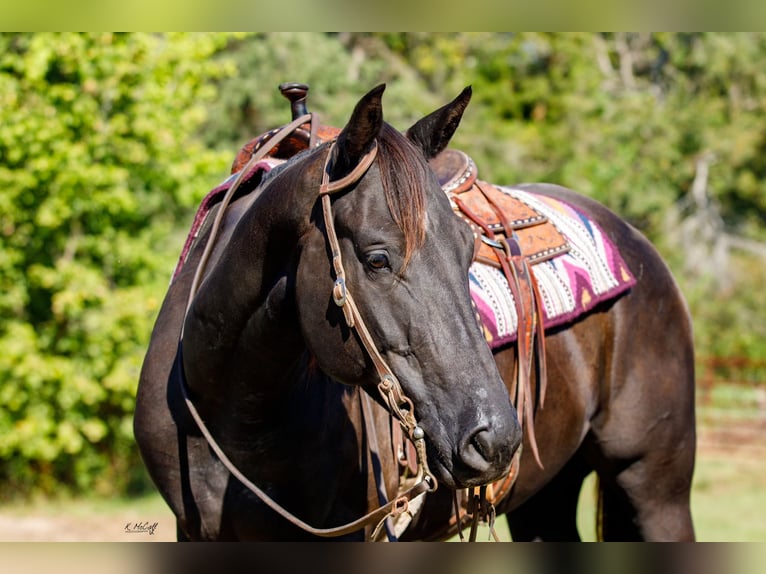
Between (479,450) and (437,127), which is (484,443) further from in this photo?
(437,127)

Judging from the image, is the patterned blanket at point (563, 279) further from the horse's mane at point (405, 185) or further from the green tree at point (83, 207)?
the green tree at point (83, 207)

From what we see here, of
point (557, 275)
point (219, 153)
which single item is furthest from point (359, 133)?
point (219, 153)

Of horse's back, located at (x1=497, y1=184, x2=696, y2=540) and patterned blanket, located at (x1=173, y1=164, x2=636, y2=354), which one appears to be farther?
horse's back, located at (x1=497, y1=184, x2=696, y2=540)

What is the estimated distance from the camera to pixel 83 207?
800cm

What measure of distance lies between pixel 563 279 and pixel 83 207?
5935 millimetres

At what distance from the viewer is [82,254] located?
841 cm

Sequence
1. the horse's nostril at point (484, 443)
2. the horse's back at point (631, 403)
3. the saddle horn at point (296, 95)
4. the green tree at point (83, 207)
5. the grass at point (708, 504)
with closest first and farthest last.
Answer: the horse's nostril at point (484, 443), the saddle horn at point (296, 95), the horse's back at point (631, 403), the grass at point (708, 504), the green tree at point (83, 207)

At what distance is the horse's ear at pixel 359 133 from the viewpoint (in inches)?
73.0

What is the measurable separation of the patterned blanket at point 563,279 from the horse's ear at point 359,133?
1056 mm

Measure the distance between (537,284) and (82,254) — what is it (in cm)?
633

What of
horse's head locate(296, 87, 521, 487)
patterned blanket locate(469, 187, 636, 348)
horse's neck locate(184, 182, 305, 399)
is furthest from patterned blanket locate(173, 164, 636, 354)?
horse's head locate(296, 87, 521, 487)

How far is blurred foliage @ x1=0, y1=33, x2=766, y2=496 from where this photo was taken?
789cm

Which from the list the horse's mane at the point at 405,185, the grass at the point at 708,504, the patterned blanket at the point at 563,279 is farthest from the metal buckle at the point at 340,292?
the grass at the point at 708,504

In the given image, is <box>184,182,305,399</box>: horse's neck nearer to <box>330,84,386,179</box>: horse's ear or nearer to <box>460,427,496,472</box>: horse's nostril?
<box>330,84,386,179</box>: horse's ear
